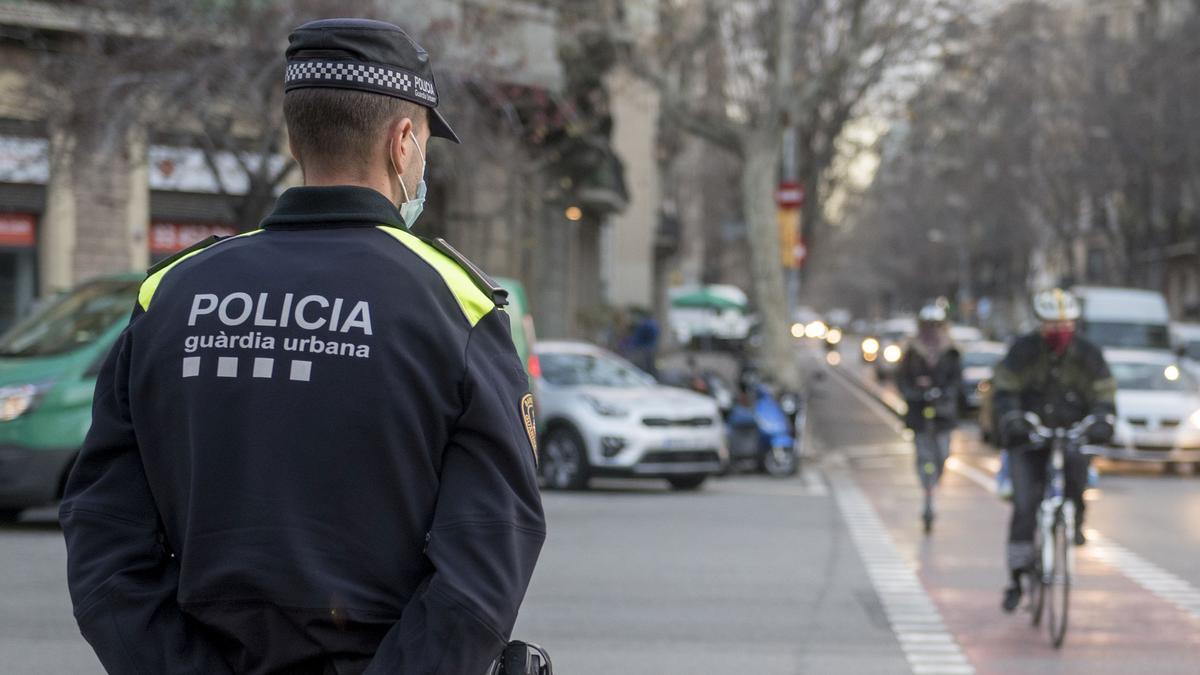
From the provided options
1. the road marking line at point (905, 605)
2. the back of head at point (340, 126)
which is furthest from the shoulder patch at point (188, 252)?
the road marking line at point (905, 605)

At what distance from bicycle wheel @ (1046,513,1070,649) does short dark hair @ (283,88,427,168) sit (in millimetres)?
6640

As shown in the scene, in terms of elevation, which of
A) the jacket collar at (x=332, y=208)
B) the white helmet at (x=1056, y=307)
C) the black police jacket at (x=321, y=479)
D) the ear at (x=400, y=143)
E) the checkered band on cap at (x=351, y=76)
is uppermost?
the checkered band on cap at (x=351, y=76)

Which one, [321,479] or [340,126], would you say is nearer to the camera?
[321,479]

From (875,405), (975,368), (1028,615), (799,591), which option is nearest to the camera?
(1028,615)

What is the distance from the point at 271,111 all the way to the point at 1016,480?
460 inches

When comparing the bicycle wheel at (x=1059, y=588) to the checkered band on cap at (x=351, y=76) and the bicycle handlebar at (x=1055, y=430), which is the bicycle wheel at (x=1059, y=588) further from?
the checkered band on cap at (x=351, y=76)

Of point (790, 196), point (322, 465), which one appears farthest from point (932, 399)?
point (790, 196)

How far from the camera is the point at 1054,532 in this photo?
9.17 m

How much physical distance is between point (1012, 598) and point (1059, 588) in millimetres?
421

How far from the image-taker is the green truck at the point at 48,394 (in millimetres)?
12039

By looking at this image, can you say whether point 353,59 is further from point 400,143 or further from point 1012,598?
point 1012,598

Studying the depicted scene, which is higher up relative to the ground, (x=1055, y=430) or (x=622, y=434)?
(x=1055, y=430)

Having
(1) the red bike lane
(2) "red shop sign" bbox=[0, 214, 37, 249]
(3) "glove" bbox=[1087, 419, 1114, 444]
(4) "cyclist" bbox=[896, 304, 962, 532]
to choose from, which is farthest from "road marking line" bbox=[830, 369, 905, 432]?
(3) "glove" bbox=[1087, 419, 1114, 444]

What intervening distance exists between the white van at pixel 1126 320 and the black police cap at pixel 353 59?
1148 inches
